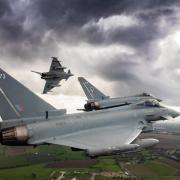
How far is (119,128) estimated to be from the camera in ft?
76.3

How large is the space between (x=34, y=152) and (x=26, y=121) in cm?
6850

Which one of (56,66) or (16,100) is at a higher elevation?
(56,66)

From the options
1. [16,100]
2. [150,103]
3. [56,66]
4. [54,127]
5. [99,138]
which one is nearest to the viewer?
[54,127]

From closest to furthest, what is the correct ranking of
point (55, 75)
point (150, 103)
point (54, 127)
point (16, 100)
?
point (54, 127)
point (16, 100)
point (150, 103)
point (55, 75)

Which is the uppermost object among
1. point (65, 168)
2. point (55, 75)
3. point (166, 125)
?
point (55, 75)

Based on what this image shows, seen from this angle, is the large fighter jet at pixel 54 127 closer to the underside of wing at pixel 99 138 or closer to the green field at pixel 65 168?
the underside of wing at pixel 99 138

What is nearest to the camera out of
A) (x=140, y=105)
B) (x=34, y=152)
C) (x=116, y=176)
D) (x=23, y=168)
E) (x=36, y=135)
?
(x=36, y=135)

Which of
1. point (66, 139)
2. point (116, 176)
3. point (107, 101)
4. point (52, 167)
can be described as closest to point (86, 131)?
point (66, 139)

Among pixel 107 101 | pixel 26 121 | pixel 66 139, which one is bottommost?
pixel 66 139

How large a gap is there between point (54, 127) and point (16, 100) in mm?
3239

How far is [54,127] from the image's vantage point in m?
20.8

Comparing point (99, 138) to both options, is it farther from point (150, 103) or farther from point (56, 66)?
point (56, 66)

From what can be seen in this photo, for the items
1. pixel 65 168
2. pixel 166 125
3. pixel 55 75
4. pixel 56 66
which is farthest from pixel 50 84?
pixel 166 125

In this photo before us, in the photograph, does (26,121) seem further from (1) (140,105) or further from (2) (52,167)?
(2) (52,167)
